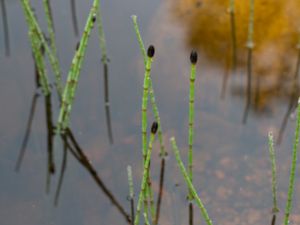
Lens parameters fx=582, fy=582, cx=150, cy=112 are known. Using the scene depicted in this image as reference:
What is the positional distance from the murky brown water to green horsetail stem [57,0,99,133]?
0.24 feet

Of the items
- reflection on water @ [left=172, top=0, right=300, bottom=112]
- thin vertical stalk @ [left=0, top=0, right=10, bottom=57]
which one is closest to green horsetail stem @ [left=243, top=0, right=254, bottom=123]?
reflection on water @ [left=172, top=0, right=300, bottom=112]

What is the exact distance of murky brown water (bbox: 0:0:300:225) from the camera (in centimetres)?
186

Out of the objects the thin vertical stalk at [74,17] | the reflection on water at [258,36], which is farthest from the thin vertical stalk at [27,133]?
the reflection on water at [258,36]

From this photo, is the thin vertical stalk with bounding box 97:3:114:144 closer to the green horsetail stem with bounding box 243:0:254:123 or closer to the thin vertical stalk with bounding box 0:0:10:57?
the thin vertical stalk with bounding box 0:0:10:57

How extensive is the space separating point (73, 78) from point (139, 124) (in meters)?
0.34

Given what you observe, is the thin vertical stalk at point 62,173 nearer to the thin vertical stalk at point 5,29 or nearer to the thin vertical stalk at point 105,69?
the thin vertical stalk at point 105,69

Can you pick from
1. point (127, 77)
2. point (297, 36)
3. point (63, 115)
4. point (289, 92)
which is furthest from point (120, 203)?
point (297, 36)

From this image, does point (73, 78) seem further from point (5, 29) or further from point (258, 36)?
point (258, 36)

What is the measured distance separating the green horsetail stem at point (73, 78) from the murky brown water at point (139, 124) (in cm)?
7

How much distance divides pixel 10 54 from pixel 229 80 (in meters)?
0.89

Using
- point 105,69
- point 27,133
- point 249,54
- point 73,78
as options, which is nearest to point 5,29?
point 105,69

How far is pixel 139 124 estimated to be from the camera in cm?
210

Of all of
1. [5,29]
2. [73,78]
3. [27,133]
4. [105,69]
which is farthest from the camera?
[5,29]

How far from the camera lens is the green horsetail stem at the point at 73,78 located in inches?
67.4
